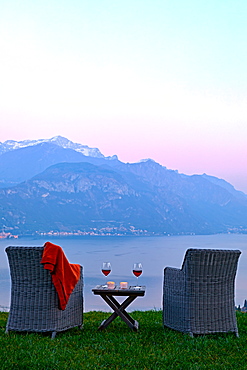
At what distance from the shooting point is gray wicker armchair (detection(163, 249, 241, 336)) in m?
4.94

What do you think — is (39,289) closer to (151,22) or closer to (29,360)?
(29,360)

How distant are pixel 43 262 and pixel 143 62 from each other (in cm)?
3441

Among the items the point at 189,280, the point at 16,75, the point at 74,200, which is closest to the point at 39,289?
the point at 189,280

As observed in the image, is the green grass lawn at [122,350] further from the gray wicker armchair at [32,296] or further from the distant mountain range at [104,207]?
the distant mountain range at [104,207]

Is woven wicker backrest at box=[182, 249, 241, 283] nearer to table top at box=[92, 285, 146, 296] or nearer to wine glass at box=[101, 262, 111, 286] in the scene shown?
table top at box=[92, 285, 146, 296]

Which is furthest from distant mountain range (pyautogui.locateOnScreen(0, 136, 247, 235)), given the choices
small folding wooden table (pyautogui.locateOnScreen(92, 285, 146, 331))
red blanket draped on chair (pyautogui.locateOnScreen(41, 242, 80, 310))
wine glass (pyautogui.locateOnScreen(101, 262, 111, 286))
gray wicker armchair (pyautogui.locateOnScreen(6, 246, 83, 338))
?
red blanket draped on chair (pyautogui.locateOnScreen(41, 242, 80, 310))

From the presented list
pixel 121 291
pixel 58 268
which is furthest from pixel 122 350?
pixel 58 268

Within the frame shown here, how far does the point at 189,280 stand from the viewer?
4988 mm

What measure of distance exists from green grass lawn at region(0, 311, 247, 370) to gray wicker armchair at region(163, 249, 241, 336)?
0.13m

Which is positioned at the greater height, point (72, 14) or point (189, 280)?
point (72, 14)

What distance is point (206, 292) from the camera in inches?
197

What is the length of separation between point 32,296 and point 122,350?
1246 mm

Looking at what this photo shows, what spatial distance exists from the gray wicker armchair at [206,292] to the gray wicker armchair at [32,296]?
138cm

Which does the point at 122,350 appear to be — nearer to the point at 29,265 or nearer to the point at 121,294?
the point at 121,294
